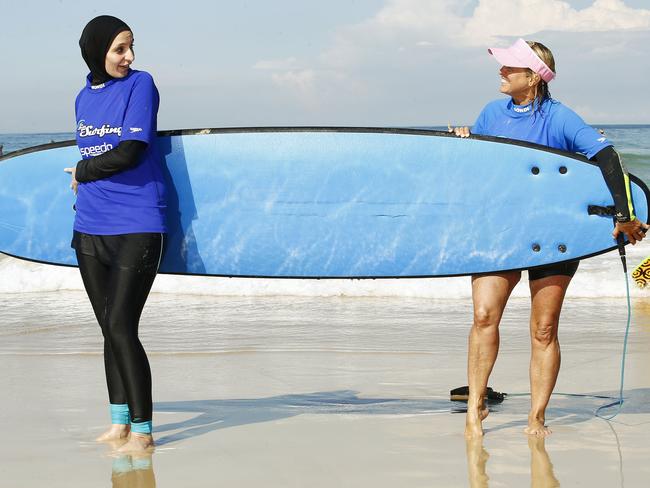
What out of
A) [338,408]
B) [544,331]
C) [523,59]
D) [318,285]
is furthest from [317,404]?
[318,285]

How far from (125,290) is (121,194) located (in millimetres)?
331

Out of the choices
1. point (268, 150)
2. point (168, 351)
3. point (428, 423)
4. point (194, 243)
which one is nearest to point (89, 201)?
point (194, 243)

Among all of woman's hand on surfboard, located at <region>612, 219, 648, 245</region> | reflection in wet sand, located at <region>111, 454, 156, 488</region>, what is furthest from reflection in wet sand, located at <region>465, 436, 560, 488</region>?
reflection in wet sand, located at <region>111, 454, 156, 488</region>

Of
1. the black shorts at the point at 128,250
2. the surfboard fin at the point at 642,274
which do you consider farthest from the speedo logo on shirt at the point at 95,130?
the surfboard fin at the point at 642,274

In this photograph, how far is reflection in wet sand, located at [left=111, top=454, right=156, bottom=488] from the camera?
A: 10.4 ft

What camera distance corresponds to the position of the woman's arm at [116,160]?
11.0 feet

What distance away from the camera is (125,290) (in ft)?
11.2

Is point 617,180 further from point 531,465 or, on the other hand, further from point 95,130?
point 95,130

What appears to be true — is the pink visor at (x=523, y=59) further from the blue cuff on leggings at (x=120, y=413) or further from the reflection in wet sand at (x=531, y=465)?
the blue cuff on leggings at (x=120, y=413)

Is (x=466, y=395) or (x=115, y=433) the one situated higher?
(x=115, y=433)

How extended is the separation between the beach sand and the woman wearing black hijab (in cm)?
37

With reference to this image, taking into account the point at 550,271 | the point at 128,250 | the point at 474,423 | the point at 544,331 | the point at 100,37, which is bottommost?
the point at 474,423

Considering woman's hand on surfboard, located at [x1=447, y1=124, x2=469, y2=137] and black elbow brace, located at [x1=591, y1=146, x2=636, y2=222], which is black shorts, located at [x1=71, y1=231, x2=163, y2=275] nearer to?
woman's hand on surfboard, located at [x1=447, y1=124, x2=469, y2=137]

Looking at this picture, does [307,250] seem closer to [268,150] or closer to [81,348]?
[268,150]
